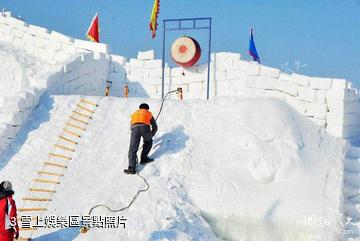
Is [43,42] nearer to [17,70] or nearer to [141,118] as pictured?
[17,70]

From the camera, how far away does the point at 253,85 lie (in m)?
10.6

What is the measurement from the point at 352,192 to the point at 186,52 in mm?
6262

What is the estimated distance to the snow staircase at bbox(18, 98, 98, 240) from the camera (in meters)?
6.38

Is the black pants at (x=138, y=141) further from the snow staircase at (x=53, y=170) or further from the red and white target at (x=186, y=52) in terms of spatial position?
the red and white target at (x=186, y=52)

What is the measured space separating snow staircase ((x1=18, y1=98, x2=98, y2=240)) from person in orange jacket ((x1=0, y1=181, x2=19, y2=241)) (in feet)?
1.67

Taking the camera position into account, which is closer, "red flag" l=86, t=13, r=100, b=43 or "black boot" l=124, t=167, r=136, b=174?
"black boot" l=124, t=167, r=136, b=174

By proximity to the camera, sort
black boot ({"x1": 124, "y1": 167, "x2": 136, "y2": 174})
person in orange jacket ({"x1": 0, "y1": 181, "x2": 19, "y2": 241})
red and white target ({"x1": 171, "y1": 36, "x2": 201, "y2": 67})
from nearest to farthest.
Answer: person in orange jacket ({"x1": 0, "y1": 181, "x2": 19, "y2": 241}) < black boot ({"x1": 124, "y1": 167, "x2": 136, "y2": 174}) < red and white target ({"x1": 171, "y1": 36, "x2": 201, "y2": 67})

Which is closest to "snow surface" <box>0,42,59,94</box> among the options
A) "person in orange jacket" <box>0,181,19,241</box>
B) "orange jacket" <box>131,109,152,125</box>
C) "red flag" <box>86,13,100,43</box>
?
"red flag" <box>86,13,100,43</box>

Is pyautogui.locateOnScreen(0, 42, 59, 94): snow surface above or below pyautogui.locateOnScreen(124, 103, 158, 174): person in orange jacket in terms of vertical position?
above

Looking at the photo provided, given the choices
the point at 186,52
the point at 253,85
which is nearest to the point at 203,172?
the point at 253,85

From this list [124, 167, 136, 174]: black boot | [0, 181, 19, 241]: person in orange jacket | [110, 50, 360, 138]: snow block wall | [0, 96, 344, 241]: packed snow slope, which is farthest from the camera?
[110, 50, 360, 138]: snow block wall

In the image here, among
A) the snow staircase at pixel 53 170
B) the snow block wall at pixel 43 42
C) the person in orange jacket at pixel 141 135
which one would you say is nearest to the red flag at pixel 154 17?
the snow block wall at pixel 43 42

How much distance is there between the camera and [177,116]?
9.26 metres

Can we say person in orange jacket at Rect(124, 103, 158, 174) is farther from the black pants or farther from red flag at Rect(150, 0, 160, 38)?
red flag at Rect(150, 0, 160, 38)
